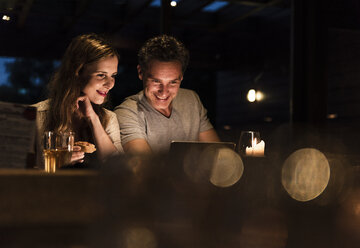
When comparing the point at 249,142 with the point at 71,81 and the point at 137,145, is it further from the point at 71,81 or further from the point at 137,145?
the point at 71,81

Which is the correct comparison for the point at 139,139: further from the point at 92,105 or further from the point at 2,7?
the point at 2,7

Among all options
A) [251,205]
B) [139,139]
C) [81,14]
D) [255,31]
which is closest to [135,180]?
[251,205]

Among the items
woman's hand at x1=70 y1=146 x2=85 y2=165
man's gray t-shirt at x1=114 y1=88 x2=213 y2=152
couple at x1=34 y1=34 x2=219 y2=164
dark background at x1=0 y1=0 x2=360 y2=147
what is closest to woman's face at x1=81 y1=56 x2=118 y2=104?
couple at x1=34 y1=34 x2=219 y2=164

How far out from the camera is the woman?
2.08 metres

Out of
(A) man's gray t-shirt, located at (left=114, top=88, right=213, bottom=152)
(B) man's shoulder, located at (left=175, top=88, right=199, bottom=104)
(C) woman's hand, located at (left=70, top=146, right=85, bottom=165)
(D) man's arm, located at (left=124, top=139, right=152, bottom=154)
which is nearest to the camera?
(C) woman's hand, located at (left=70, top=146, right=85, bottom=165)

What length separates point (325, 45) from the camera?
4238mm

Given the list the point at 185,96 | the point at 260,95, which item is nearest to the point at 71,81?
the point at 185,96

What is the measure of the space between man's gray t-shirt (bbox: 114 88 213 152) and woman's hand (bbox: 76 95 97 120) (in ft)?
0.73

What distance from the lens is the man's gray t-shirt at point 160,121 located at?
234 cm

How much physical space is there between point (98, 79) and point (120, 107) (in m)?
0.23

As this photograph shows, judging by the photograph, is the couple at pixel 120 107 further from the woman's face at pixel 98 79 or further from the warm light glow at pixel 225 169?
the warm light glow at pixel 225 169

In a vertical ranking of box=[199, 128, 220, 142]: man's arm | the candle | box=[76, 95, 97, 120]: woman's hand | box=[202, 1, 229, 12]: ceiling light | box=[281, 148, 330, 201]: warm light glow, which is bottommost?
box=[281, 148, 330, 201]: warm light glow

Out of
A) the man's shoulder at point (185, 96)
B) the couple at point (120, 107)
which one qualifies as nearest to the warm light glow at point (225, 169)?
the couple at point (120, 107)

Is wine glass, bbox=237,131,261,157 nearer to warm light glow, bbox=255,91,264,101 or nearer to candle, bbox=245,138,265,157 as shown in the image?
candle, bbox=245,138,265,157
